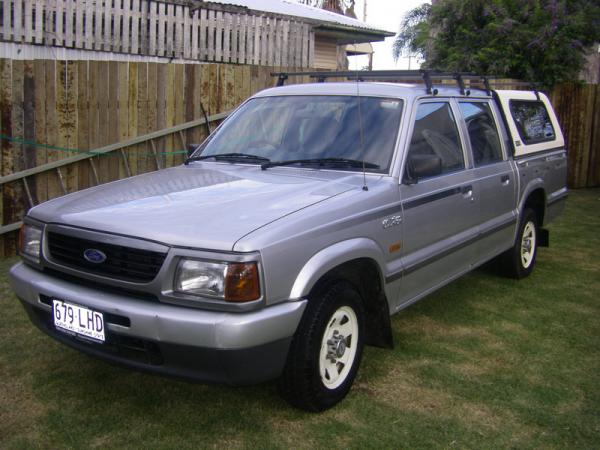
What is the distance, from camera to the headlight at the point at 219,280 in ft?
9.55

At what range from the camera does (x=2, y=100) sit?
638cm

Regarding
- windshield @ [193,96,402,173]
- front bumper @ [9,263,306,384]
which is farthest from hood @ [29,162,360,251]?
front bumper @ [9,263,306,384]

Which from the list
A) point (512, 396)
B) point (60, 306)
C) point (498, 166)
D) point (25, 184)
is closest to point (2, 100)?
point (25, 184)

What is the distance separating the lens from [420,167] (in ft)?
13.1

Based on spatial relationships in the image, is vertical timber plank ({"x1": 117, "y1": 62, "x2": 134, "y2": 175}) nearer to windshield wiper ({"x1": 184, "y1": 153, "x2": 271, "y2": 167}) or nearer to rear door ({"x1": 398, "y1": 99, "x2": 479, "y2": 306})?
windshield wiper ({"x1": 184, "y1": 153, "x2": 271, "y2": 167})

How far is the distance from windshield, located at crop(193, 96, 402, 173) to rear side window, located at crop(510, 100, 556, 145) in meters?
2.21

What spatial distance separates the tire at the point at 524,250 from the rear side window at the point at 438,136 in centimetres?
160

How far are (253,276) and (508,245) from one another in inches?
144

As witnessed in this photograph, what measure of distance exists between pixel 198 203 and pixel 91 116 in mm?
4106

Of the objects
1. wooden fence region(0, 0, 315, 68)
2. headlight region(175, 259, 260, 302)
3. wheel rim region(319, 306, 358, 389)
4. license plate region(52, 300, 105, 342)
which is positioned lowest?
wheel rim region(319, 306, 358, 389)

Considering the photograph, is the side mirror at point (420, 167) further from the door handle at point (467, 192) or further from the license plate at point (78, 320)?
the license plate at point (78, 320)

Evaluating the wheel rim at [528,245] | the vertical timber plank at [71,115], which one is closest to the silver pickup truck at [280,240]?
the wheel rim at [528,245]

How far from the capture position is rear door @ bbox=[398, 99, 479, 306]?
13.6 feet

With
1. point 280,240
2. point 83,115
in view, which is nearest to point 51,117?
point 83,115
